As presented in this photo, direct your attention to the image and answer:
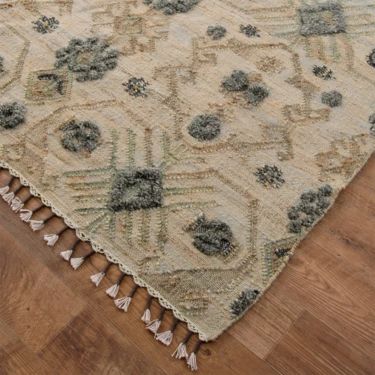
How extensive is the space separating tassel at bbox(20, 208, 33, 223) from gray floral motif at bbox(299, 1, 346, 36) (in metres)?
0.98

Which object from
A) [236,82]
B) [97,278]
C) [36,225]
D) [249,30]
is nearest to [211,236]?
[97,278]

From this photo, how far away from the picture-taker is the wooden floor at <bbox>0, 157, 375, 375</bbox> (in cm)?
98

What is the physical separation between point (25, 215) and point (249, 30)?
→ 882mm

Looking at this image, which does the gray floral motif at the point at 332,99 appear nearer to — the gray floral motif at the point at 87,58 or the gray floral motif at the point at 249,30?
the gray floral motif at the point at 249,30

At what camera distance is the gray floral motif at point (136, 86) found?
1379 mm

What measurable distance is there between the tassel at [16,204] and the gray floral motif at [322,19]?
3.21ft

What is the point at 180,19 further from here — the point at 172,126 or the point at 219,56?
the point at 172,126

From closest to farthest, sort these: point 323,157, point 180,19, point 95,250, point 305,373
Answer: point 305,373
point 95,250
point 323,157
point 180,19

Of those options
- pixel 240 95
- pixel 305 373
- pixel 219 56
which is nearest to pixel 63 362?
pixel 305 373

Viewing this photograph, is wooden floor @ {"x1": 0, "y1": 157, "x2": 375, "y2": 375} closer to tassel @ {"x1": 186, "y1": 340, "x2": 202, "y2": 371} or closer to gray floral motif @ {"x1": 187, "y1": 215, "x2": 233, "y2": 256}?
tassel @ {"x1": 186, "y1": 340, "x2": 202, "y2": 371}

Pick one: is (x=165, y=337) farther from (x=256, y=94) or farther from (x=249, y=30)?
(x=249, y=30)

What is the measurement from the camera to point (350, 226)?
1.15 m

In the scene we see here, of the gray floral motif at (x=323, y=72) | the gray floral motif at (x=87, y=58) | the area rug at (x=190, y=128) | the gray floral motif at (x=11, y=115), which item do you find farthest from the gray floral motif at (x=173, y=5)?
the gray floral motif at (x=11, y=115)

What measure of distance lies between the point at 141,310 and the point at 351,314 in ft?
1.44
